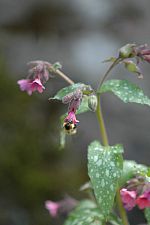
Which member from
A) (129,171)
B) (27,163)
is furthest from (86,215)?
(27,163)

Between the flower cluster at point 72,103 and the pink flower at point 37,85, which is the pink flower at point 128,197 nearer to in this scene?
the flower cluster at point 72,103

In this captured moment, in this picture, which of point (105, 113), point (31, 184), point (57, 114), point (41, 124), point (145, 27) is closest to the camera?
point (31, 184)

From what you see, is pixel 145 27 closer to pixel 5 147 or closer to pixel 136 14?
pixel 136 14

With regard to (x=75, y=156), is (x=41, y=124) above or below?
A: above

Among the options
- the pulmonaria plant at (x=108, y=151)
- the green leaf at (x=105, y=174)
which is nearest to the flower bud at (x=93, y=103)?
the pulmonaria plant at (x=108, y=151)

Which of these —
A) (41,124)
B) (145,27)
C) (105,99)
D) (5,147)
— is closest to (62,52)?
(105,99)

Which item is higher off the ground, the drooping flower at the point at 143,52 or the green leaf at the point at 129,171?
the drooping flower at the point at 143,52
